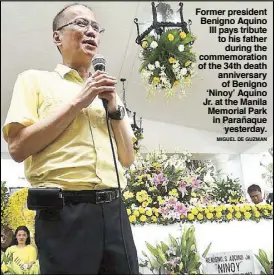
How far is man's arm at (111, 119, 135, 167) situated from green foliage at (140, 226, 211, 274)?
1827mm

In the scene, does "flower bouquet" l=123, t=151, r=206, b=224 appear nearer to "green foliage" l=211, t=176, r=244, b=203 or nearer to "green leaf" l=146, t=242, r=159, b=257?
"green leaf" l=146, t=242, r=159, b=257

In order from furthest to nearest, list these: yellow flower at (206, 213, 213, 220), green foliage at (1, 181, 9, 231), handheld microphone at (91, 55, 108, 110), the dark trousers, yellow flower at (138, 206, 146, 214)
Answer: green foliage at (1, 181, 9, 231), yellow flower at (206, 213, 213, 220), yellow flower at (138, 206, 146, 214), handheld microphone at (91, 55, 108, 110), the dark trousers

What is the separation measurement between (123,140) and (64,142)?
15 cm

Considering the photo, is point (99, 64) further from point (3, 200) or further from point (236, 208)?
point (3, 200)

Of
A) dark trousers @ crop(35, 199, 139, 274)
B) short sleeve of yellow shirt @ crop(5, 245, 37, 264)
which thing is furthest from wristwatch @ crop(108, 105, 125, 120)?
short sleeve of yellow shirt @ crop(5, 245, 37, 264)

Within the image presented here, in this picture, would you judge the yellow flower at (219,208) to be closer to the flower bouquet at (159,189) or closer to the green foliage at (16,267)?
the flower bouquet at (159,189)

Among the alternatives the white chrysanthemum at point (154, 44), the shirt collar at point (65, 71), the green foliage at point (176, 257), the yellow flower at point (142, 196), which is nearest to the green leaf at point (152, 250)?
the green foliage at point (176, 257)

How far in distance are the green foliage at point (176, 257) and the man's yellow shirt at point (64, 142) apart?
188cm

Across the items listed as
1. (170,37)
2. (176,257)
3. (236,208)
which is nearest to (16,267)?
A: (176,257)

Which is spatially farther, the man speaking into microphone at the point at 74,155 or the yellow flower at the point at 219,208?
the yellow flower at the point at 219,208

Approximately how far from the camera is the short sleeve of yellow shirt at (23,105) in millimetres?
855

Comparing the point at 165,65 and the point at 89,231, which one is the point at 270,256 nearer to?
the point at 165,65

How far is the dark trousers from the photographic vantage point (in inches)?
30.2

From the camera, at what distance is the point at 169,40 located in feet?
9.27
